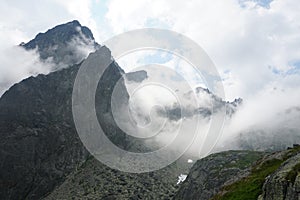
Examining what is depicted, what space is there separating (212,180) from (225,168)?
1251 centimetres

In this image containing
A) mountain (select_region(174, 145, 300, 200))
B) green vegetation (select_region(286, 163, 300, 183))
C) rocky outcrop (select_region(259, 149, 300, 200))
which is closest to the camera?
rocky outcrop (select_region(259, 149, 300, 200))

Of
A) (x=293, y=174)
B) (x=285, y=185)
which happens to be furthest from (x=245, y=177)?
(x=285, y=185)

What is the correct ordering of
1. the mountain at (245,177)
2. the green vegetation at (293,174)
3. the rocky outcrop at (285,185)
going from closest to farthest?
1. the rocky outcrop at (285,185)
2. the green vegetation at (293,174)
3. the mountain at (245,177)

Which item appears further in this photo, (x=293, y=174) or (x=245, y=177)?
(x=245, y=177)

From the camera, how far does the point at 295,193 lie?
4519cm

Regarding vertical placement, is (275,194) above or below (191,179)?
below

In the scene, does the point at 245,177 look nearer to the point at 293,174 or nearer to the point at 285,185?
the point at 293,174

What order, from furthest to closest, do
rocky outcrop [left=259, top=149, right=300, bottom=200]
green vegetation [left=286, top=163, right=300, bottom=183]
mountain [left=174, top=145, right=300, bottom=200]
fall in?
mountain [left=174, top=145, right=300, bottom=200] < green vegetation [left=286, top=163, right=300, bottom=183] < rocky outcrop [left=259, top=149, right=300, bottom=200]

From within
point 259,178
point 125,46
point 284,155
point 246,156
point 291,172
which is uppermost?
point 246,156

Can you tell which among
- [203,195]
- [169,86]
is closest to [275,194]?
[169,86]

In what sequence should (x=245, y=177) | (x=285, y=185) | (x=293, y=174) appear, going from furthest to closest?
(x=245, y=177) < (x=293, y=174) < (x=285, y=185)

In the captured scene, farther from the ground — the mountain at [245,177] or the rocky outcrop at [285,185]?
the mountain at [245,177]

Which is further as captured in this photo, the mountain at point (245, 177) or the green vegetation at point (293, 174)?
the mountain at point (245, 177)

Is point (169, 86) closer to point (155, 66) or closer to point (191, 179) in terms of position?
point (155, 66)
